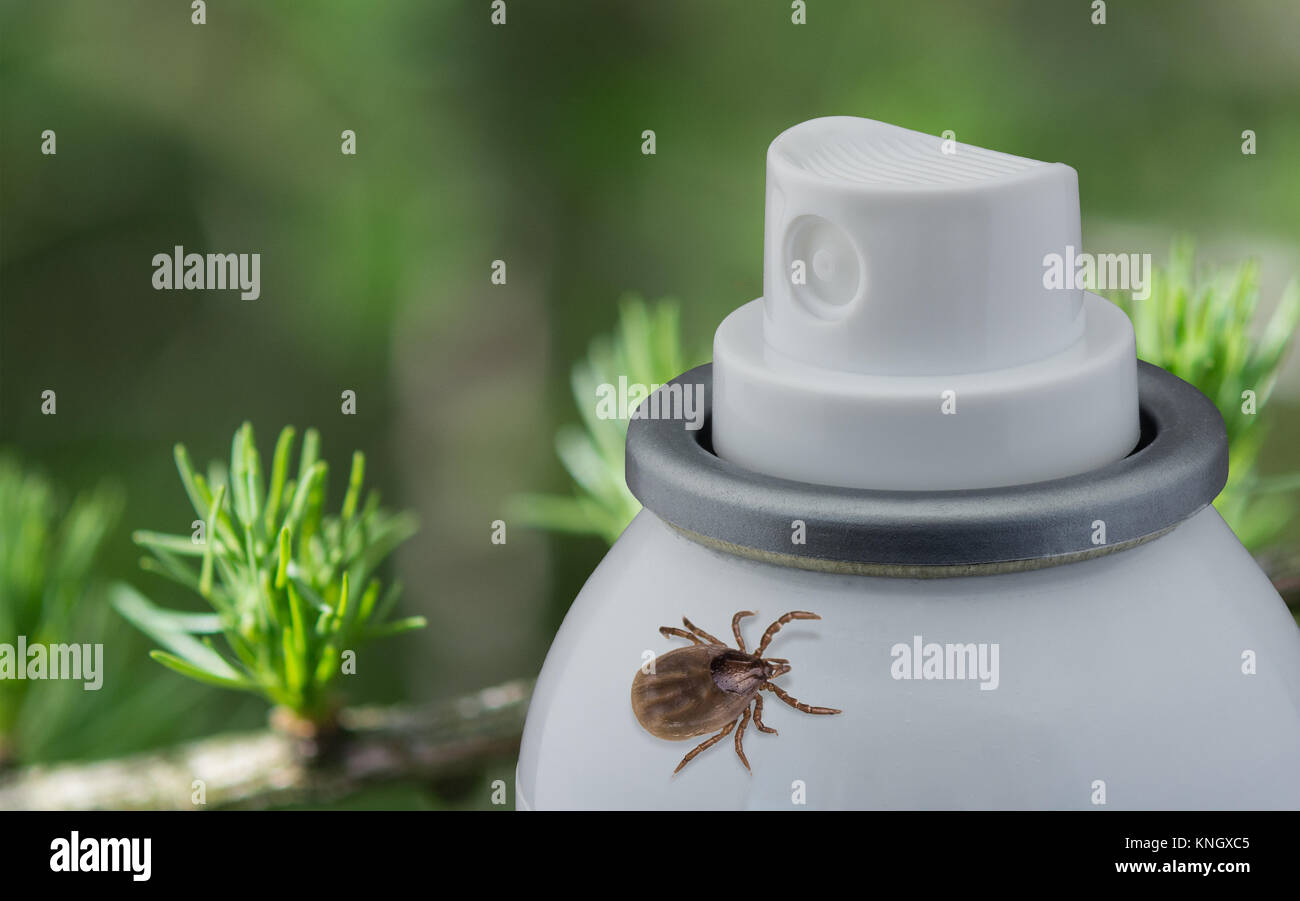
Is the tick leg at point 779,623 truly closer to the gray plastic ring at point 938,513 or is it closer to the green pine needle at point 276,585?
the gray plastic ring at point 938,513

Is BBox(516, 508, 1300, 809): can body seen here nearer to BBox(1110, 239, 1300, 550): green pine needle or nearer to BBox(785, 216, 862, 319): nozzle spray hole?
BBox(785, 216, 862, 319): nozzle spray hole

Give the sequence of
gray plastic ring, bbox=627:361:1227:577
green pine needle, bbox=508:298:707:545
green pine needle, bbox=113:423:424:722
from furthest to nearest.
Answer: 1. green pine needle, bbox=508:298:707:545
2. green pine needle, bbox=113:423:424:722
3. gray plastic ring, bbox=627:361:1227:577

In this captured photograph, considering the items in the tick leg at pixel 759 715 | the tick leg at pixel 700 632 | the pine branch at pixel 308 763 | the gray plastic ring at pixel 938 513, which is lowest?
the pine branch at pixel 308 763

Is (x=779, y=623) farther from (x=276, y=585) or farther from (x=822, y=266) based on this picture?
(x=276, y=585)

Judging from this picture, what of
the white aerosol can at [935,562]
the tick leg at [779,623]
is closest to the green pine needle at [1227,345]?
the white aerosol can at [935,562]

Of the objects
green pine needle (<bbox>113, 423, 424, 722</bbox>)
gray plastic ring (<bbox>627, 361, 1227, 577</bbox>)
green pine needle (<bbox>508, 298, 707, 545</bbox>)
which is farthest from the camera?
green pine needle (<bbox>508, 298, 707, 545</bbox>)

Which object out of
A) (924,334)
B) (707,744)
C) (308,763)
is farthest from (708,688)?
(308,763)

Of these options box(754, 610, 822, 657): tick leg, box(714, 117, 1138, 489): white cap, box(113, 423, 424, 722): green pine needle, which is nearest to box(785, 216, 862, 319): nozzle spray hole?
box(714, 117, 1138, 489): white cap

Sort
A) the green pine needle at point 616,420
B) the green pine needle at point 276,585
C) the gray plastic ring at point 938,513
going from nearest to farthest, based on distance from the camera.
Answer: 1. the gray plastic ring at point 938,513
2. the green pine needle at point 276,585
3. the green pine needle at point 616,420
